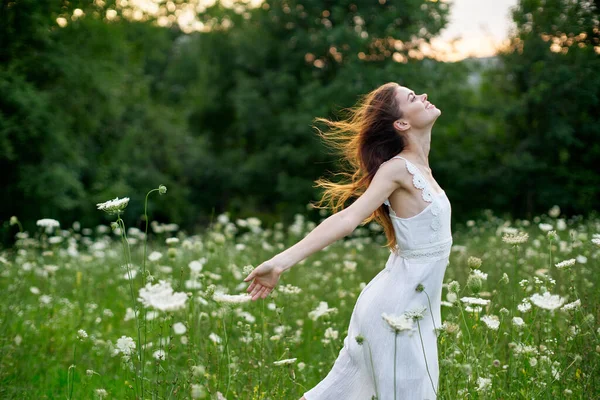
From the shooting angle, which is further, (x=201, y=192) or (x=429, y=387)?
(x=201, y=192)

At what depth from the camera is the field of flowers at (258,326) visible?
2.63 meters

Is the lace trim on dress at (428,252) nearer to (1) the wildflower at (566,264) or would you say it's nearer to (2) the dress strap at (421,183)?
(2) the dress strap at (421,183)

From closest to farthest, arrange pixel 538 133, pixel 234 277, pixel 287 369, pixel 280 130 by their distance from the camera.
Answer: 1. pixel 287 369
2. pixel 234 277
3. pixel 538 133
4. pixel 280 130

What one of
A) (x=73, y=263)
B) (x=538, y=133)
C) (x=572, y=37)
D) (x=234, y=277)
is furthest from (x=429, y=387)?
(x=538, y=133)

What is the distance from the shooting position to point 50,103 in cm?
1731

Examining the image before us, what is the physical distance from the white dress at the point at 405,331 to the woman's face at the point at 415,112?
0.27 metres

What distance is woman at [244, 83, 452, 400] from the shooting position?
2582mm

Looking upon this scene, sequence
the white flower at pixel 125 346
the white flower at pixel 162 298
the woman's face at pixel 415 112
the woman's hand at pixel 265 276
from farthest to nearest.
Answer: the woman's face at pixel 415 112, the white flower at pixel 125 346, the woman's hand at pixel 265 276, the white flower at pixel 162 298

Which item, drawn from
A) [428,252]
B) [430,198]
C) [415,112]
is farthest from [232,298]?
[415,112]

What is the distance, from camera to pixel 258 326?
394 cm

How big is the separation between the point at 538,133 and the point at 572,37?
3.07 m

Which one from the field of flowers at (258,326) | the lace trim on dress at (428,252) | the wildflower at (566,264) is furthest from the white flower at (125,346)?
the wildflower at (566,264)

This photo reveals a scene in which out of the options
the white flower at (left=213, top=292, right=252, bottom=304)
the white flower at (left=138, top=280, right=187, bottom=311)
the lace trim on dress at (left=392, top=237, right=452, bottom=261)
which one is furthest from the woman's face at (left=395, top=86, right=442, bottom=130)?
the white flower at (left=138, top=280, right=187, bottom=311)

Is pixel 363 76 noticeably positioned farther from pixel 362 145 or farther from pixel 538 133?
pixel 362 145
